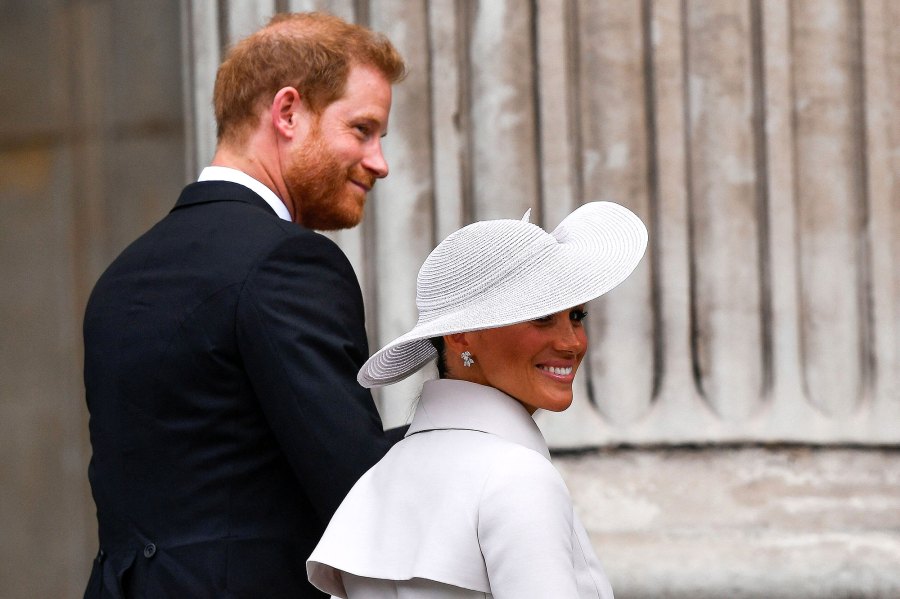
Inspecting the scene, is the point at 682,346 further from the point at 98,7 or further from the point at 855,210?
the point at 98,7

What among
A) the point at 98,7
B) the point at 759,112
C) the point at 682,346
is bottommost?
the point at 682,346

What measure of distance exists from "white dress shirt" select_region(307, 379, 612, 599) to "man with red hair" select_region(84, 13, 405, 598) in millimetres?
265

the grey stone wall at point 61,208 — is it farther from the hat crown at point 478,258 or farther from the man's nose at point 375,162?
the hat crown at point 478,258

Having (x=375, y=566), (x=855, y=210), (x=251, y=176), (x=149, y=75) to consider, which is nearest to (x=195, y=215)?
(x=251, y=176)

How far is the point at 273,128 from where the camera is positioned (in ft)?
7.76

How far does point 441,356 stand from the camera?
182cm

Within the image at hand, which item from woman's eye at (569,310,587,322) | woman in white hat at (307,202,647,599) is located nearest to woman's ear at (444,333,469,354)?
woman in white hat at (307,202,647,599)

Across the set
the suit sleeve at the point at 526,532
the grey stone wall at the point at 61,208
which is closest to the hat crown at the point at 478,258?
the suit sleeve at the point at 526,532

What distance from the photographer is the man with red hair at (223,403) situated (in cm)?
201

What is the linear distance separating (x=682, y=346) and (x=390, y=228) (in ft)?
2.22

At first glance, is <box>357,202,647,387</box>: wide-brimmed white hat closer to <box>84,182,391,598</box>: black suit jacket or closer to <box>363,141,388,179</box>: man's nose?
<box>84,182,391,598</box>: black suit jacket

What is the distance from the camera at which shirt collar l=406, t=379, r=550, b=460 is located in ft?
5.54

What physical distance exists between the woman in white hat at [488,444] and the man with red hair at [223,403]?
24 cm

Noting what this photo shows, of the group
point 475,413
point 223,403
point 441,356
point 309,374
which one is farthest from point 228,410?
point 475,413
